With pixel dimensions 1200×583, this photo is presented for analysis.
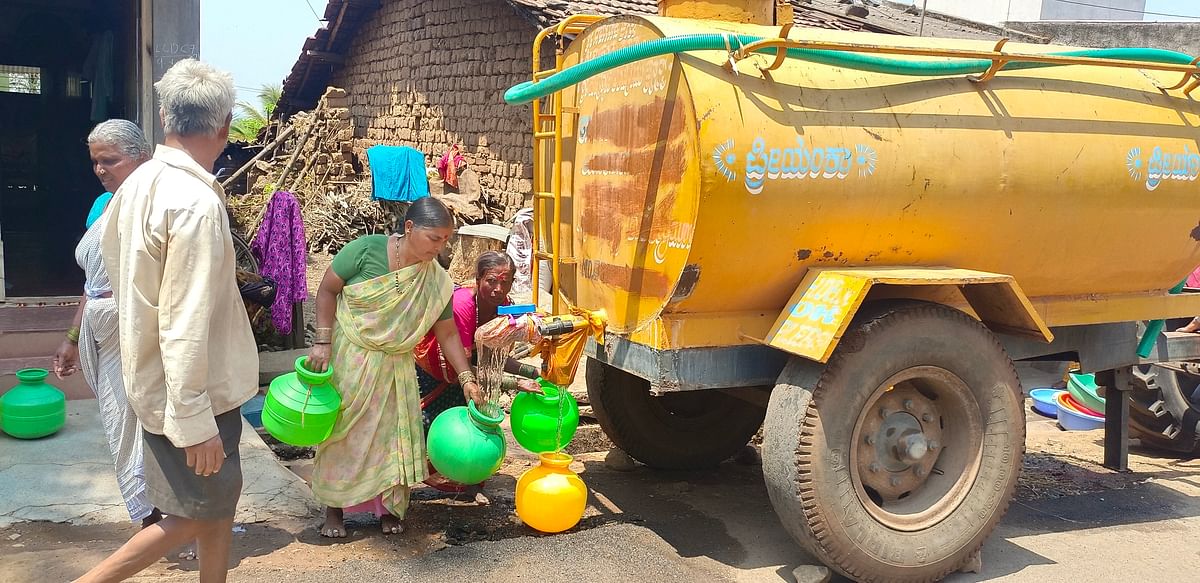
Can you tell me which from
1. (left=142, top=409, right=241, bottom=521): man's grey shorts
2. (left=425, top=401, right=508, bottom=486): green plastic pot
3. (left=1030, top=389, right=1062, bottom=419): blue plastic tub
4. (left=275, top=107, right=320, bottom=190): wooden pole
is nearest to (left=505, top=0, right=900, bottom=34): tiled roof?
(left=1030, top=389, right=1062, bottom=419): blue plastic tub

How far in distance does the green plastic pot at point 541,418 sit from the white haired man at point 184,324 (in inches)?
54.0

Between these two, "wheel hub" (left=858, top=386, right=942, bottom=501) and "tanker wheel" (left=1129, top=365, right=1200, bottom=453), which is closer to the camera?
"wheel hub" (left=858, top=386, right=942, bottom=501)

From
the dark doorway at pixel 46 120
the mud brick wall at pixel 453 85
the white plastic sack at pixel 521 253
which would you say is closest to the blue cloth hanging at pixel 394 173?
the mud brick wall at pixel 453 85

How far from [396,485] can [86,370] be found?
4.22 feet

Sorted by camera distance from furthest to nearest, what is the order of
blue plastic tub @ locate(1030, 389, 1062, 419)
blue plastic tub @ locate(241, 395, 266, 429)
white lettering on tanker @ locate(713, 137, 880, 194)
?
blue plastic tub @ locate(1030, 389, 1062, 419) < blue plastic tub @ locate(241, 395, 266, 429) < white lettering on tanker @ locate(713, 137, 880, 194)

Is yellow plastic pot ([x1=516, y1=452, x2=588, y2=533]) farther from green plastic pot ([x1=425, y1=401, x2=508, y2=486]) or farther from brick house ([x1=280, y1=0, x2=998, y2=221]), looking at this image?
brick house ([x1=280, y1=0, x2=998, y2=221])

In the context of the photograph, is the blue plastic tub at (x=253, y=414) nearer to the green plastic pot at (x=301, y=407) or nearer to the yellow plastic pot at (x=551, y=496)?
the green plastic pot at (x=301, y=407)

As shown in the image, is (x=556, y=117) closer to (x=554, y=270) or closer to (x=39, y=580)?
(x=554, y=270)

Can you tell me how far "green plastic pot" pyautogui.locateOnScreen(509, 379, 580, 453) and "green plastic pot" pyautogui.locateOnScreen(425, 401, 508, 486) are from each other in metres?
0.09

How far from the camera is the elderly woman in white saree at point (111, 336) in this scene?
3.36 metres

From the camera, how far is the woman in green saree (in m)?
3.77

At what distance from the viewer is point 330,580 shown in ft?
11.3

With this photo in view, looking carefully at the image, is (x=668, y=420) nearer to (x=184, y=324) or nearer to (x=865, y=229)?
(x=865, y=229)

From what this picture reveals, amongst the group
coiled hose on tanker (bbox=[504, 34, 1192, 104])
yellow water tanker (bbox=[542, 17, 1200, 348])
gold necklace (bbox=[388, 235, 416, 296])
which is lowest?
gold necklace (bbox=[388, 235, 416, 296])
